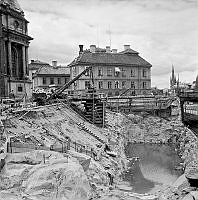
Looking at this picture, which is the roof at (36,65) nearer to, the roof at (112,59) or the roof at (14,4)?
the roof at (112,59)

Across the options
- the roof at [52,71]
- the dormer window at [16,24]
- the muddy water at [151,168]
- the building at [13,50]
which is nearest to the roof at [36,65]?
the roof at [52,71]

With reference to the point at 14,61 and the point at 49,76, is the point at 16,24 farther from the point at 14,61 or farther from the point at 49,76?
the point at 49,76

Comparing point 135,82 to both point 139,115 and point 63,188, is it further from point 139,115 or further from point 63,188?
point 63,188

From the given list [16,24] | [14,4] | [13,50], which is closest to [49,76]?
[13,50]

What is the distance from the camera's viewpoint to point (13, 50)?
157ft

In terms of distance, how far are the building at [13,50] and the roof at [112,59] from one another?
14.9m

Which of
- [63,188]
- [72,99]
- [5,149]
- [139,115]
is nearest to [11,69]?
[72,99]

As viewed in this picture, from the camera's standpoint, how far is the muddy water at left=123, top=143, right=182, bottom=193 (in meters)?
22.6

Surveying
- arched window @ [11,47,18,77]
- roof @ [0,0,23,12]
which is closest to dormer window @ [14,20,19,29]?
roof @ [0,0,23,12]

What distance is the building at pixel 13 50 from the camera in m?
43.5

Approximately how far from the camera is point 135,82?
225ft

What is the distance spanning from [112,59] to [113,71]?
8.52ft

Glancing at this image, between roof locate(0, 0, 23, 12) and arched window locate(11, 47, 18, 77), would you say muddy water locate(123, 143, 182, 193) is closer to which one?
arched window locate(11, 47, 18, 77)

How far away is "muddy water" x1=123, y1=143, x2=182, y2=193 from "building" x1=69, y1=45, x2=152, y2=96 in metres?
26.6
